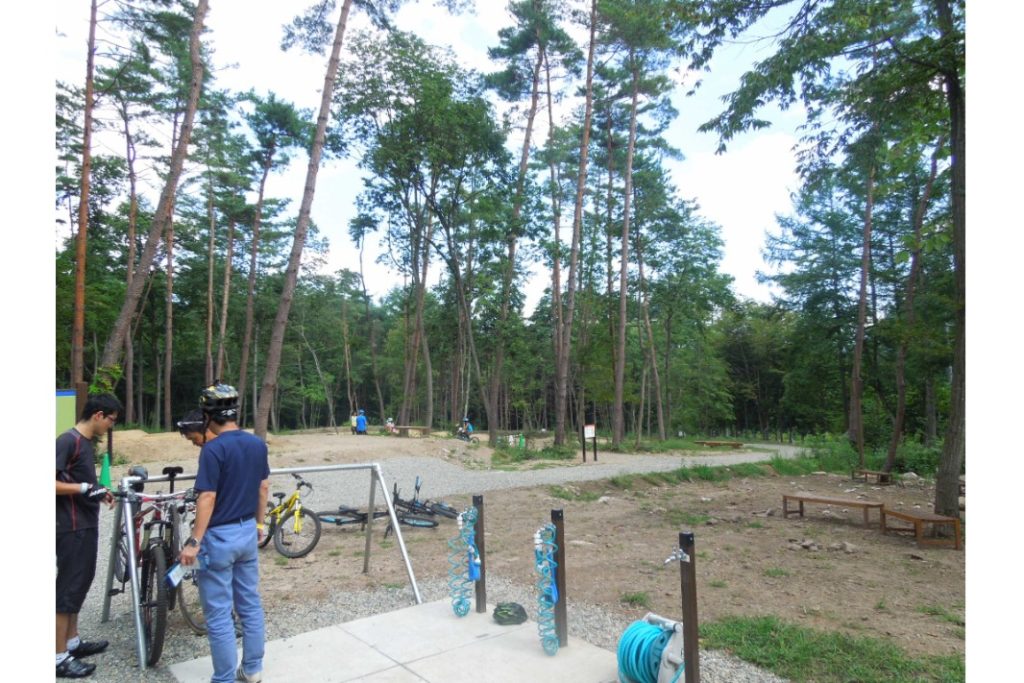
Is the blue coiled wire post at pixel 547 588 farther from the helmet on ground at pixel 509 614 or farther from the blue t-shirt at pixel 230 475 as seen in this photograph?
the blue t-shirt at pixel 230 475

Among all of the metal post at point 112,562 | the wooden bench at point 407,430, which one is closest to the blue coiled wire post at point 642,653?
the metal post at point 112,562

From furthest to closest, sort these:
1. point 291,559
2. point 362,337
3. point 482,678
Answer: point 362,337 → point 291,559 → point 482,678

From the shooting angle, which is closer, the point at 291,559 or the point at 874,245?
the point at 291,559

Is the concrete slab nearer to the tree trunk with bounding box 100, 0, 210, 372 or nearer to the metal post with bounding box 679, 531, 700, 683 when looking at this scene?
the metal post with bounding box 679, 531, 700, 683

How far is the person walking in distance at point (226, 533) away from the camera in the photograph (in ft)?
10.6

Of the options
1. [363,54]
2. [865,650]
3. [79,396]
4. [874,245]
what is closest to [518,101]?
[363,54]

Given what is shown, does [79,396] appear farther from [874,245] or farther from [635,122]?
[874,245]

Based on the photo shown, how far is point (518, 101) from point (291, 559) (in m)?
20.5

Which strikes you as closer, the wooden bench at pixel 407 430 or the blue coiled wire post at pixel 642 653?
the blue coiled wire post at pixel 642 653

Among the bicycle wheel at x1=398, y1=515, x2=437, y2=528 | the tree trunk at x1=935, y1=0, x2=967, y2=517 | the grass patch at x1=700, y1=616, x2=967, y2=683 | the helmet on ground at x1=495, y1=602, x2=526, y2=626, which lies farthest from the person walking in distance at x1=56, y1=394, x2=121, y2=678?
the tree trunk at x1=935, y1=0, x2=967, y2=517

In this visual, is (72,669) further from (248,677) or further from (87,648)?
(248,677)

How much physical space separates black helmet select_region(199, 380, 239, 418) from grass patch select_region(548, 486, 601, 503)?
8.71m

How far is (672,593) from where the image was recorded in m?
5.63

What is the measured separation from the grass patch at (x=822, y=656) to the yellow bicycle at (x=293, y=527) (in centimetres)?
447
